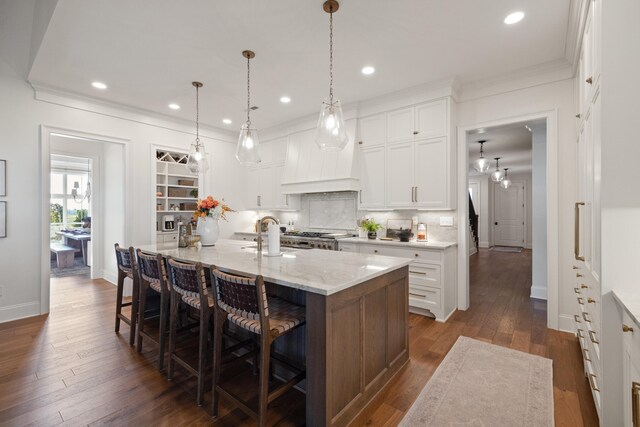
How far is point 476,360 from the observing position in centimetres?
258

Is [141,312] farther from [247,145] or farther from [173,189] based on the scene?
[173,189]

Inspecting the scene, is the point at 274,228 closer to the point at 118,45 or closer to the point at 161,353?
the point at 161,353

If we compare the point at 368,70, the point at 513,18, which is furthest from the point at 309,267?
the point at 513,18

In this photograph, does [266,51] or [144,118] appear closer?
[266,51]

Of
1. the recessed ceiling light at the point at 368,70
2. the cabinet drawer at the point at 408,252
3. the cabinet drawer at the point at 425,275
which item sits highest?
the recessed ceiling light at the point at 368,70

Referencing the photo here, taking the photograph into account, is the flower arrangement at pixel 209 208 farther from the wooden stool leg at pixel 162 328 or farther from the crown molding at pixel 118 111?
the crown molding at pixel 118 111

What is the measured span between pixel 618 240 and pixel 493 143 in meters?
5.68

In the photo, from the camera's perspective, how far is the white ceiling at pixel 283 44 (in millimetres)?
2410

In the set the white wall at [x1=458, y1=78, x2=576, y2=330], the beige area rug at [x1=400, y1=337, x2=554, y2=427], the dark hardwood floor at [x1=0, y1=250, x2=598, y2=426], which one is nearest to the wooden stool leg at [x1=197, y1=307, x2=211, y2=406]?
the dark hardwood floor at [x1=0, y1=250, x2=598, y2=426]

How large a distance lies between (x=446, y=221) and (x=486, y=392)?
2.27m

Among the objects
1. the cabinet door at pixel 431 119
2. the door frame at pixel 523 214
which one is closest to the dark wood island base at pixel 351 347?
the cabinet door at pixel 431 119

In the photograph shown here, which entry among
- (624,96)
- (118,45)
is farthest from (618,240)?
(118,45)

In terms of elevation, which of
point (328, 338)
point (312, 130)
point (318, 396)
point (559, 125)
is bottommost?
point (318, 396)

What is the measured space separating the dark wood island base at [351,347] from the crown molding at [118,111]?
458cm
